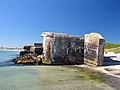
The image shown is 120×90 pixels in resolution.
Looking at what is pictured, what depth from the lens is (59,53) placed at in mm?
22672

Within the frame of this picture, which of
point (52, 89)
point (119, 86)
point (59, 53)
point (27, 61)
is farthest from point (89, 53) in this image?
point (52, 89)

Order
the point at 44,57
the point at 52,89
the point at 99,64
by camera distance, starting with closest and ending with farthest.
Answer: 1. the point at 52,89
2. the point at 99,64
3. the point at 44,57

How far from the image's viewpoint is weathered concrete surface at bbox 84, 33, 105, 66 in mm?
21141

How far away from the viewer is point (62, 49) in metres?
22.8

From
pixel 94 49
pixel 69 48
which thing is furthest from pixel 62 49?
pixel 94 49

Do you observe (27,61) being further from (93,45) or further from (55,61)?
(93,45)

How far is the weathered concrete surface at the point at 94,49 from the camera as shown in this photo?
21.1 metres

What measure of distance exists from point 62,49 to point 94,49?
3410mm

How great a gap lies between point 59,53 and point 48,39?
1879 millimetres

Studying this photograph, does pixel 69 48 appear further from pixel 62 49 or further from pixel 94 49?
pixel 94 49

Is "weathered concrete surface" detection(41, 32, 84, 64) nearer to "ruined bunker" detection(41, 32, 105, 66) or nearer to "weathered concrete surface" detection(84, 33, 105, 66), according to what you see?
"ruined bunker" detection(41, 32, 105, 66)

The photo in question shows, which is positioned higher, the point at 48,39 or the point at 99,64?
the point at 48,39

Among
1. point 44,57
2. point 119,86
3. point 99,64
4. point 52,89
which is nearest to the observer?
point 52,89

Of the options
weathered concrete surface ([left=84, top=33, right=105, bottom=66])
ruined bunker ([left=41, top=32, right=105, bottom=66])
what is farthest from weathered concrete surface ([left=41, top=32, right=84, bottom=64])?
weathered concrete surface ([left=84, top=33, right=105, bottom=66])
